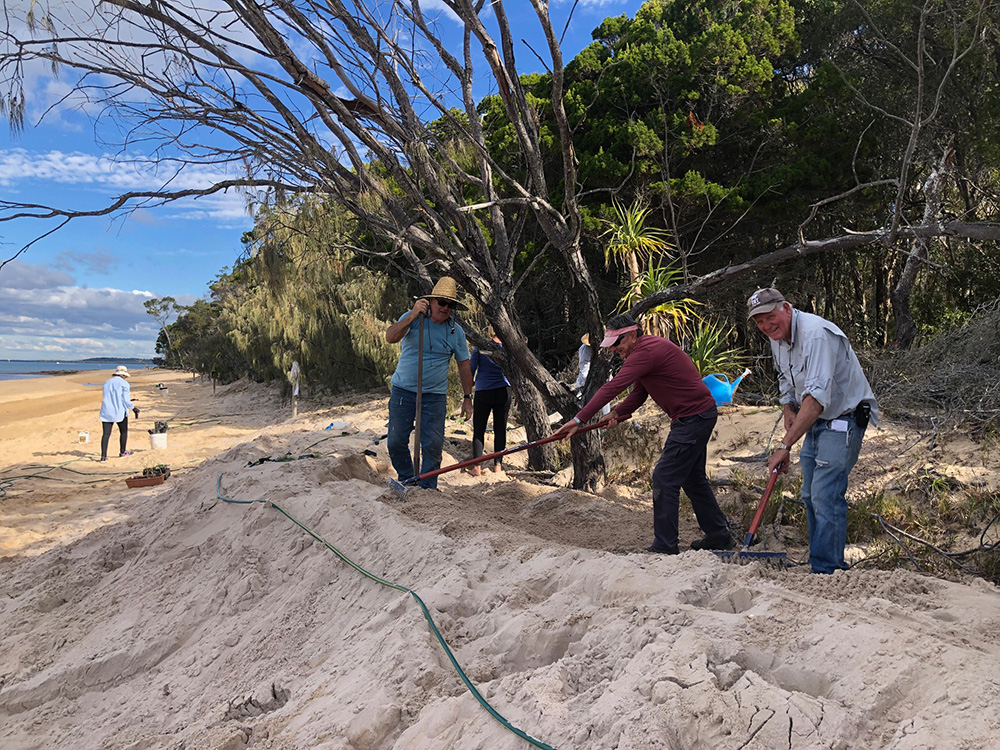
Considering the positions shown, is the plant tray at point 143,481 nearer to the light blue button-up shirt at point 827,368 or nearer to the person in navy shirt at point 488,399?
the person in navy shirt at point 488,399

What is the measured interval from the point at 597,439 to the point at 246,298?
14.7 m

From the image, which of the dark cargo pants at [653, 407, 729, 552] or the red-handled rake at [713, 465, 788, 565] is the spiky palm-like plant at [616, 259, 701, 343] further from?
the red-handled rake at [713, 465, 788, 565]

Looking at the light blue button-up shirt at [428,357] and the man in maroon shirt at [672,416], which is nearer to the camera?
the man in maroon shirt at [672,416]

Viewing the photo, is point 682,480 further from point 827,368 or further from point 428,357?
point 428,357

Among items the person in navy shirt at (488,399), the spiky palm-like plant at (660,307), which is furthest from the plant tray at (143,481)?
the spiky palm-like plant at (660,307)

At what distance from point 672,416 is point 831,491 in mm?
1118

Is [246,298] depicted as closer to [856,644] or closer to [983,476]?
[983,476]

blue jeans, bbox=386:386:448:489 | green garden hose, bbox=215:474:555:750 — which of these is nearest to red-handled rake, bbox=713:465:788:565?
green garden hose, bbox=215:474:555:750

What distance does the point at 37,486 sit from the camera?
896 centimetres

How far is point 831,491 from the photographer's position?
363cm

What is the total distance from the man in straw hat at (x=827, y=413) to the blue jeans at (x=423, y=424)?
109 inches

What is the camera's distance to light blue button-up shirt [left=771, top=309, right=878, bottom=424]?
3551mm

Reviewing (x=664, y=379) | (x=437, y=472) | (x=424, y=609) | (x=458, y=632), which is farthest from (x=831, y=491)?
(x=437, y=472)

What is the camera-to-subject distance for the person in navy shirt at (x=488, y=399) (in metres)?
7.66
